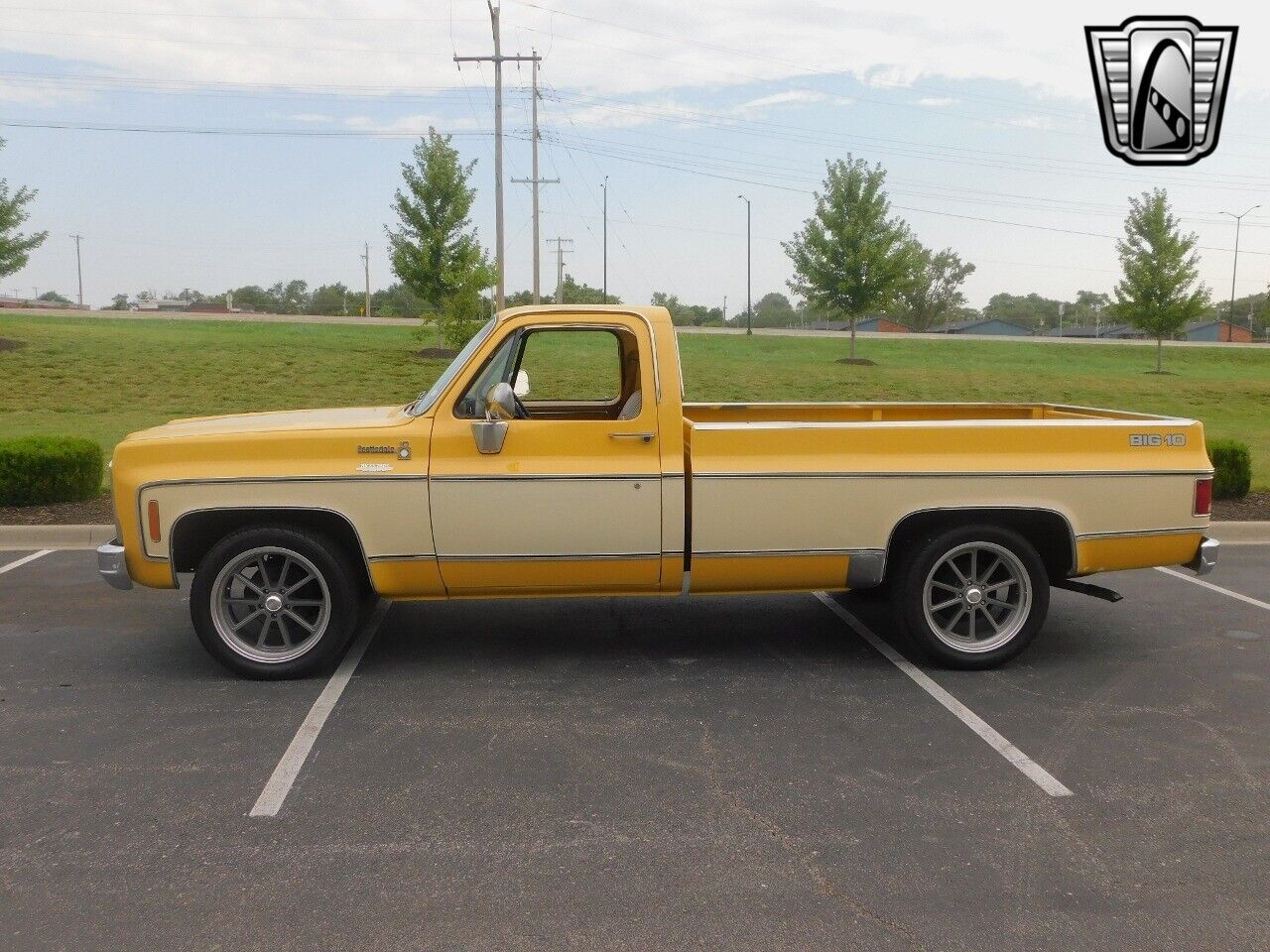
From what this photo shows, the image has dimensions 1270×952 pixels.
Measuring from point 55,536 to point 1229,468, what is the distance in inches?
469

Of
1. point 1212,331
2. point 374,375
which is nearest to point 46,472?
point 374,375

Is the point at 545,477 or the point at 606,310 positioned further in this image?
the point at 606,310

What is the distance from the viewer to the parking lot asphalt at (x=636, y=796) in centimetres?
339

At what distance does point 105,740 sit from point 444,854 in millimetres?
2068

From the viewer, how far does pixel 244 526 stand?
572 cm


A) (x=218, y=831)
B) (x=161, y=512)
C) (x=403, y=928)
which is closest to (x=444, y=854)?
(x=403, y=928)

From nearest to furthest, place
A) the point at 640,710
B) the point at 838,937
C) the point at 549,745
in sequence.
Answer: the point at 838,937 < the point at 549,745 < the point at 640,710

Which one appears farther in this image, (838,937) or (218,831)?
(218,831)

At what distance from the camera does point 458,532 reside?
18.5 feet

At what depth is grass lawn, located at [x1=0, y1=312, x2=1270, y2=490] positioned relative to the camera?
23469 millimetres

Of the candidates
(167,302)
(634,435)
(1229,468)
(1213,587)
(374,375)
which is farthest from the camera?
(167,302)

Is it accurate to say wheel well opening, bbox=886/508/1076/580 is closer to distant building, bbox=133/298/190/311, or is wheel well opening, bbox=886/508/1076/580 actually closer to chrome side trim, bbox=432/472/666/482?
chrome side trim, bbox=432/472/666/482

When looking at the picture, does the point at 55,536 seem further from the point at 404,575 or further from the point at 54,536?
the point at 404,575

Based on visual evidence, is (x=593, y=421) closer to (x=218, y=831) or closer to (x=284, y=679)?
(x=284, y=679)
